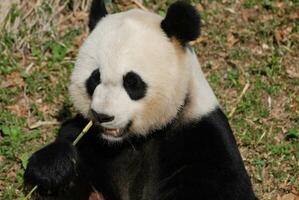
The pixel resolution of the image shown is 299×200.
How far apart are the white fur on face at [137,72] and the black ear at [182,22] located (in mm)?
60

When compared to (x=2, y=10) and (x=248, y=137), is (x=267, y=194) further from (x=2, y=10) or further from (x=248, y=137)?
(x=2, y=10)

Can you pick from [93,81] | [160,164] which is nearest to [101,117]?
[93,81]

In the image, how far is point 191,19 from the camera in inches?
167

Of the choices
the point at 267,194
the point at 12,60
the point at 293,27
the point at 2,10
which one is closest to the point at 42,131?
the point at 12,60

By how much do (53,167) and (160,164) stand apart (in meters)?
0.71

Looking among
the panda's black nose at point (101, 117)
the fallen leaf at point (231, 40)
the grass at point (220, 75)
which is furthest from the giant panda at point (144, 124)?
the fallen leaf at point (231, 40)

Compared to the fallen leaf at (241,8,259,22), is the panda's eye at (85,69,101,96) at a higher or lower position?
higher

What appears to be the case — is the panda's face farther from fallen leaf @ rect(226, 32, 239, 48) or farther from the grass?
fallen leaf @ rect(226, 32, 239, 48)

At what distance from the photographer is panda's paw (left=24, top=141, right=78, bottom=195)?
14.2 ft

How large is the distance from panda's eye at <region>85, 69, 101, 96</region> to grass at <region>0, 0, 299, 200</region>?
1.37 metres

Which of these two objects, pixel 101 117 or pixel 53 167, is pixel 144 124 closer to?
pixel 101 117

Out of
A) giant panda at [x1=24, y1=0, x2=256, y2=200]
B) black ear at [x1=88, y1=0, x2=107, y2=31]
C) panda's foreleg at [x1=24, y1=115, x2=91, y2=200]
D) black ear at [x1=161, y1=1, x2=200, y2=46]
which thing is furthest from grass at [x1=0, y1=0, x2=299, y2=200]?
black ear at [x1=161, y1=1, x2=200, y2=46]

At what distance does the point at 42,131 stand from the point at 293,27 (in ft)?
9.29

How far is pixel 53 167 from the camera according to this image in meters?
4.35
